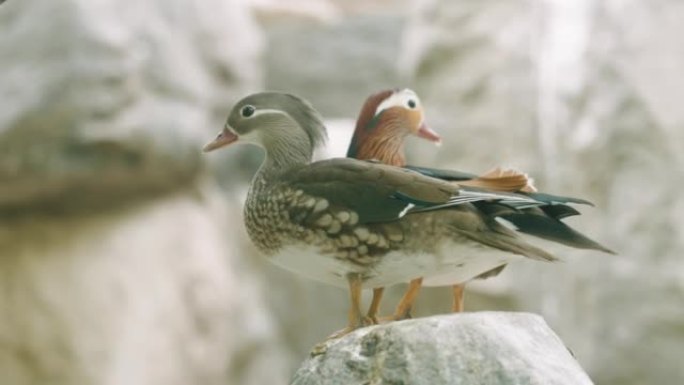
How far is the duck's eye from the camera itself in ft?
6.80

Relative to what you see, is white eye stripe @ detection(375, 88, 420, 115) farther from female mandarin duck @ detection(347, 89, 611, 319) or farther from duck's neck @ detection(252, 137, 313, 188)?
duck's neck @ detection(252, 137, 313, 188)

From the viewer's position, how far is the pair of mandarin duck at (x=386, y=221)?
6.39 feet

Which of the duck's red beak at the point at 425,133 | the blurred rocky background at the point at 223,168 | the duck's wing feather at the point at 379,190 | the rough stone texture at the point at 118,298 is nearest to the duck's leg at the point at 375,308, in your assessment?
the duck's wing feather at the point at 379,190

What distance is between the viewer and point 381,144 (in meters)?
2.12

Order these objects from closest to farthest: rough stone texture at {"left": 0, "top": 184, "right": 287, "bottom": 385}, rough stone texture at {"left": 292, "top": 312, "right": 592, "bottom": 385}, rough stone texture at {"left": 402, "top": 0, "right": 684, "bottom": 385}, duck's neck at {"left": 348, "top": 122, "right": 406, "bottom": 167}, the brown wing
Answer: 1. rough stone texture at {"left": 292, "top": 312, "right": 592, "bottom": 385}
2. the brown wing
3. duck's neck at {"left": 348, "top": 122, "right": 406, "bottom": 167}
4. rough stone texture at {"left": 402, "top": 0, "right": 684, "bottom": 385}
5. rough stone texture at {"left": 0, "top": 184, "right": 287, "bottom": 385}

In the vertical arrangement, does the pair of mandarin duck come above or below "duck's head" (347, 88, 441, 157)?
below

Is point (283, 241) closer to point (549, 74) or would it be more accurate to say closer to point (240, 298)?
point (549, 74)

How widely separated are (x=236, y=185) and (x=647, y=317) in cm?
173

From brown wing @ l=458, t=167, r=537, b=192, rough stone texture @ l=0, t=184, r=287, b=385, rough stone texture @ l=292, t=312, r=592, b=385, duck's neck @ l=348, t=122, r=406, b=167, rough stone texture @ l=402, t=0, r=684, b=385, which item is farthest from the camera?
rough stone texture @ l=0, t=184, r=287, b=385

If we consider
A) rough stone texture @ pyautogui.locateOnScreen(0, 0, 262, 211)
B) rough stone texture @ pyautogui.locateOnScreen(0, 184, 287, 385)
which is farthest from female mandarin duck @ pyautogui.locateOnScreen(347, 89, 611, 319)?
rough stone texture @ pyautogui.locateOnScreen(0, 184, 287, 385)

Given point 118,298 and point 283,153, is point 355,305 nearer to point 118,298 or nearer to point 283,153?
point 283,153

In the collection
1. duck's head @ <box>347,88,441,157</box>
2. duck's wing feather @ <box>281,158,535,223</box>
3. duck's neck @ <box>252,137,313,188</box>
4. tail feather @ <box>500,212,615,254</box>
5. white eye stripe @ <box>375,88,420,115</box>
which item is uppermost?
white eye stripe @ <box>375,88,420,115</box>

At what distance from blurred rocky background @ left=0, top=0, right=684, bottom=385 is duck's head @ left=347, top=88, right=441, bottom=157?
2433 mm

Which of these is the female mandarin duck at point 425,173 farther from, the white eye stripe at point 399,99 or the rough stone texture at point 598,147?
the rough stone texture at point 598,147
